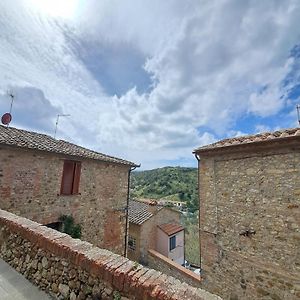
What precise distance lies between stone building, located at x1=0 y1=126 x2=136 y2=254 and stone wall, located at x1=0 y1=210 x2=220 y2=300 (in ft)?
13.6

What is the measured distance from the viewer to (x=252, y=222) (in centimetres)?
686

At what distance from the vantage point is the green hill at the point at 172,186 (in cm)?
5738

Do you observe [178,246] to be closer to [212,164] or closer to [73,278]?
[212,164]

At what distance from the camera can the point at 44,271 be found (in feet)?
10.6

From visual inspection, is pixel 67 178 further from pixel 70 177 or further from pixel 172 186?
pixel 172 186

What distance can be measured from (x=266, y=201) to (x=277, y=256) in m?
1.59

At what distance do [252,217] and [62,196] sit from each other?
7.60 meters

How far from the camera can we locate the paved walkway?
3.04 meters

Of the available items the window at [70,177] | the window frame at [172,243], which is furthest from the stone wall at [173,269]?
the window at [70,177]

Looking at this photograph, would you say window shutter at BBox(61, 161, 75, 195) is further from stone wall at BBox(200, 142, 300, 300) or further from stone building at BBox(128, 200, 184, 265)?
stone building at BBox(128, 200, 184, 265)

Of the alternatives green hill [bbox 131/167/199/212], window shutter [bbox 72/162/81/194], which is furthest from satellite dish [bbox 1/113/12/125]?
green hill [bbox 131/167/199/212]

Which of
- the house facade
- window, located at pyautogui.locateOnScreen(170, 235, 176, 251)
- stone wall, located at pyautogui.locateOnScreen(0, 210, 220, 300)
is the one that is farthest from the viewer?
window, located at pyautogui.locateOnScreen(170, 235, 176, 251)

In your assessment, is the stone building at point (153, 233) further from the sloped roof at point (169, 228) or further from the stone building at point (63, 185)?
the stone building at point (63, 185)

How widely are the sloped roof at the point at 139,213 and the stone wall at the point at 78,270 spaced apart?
46.8ft
